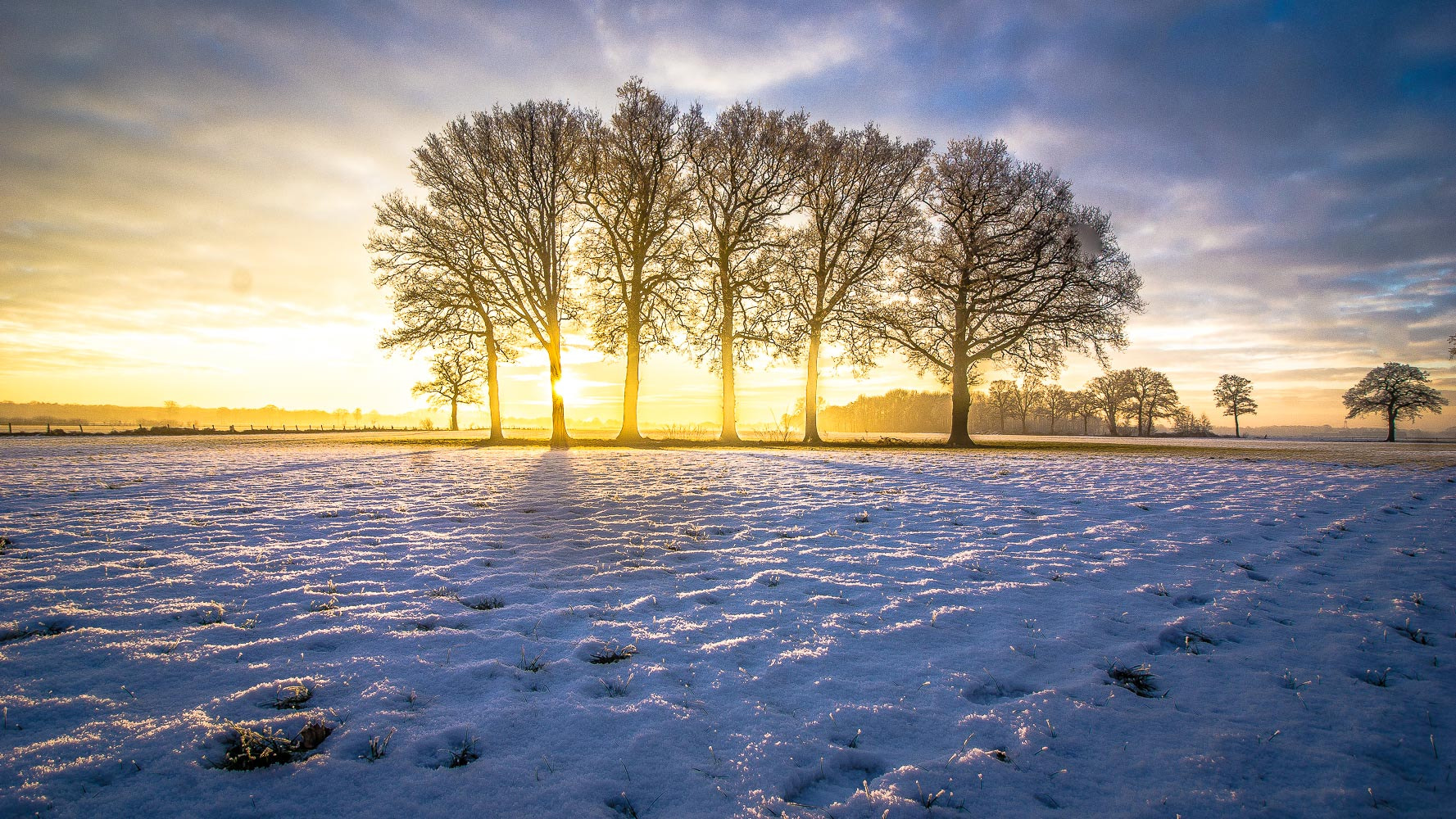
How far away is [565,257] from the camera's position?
21656mm

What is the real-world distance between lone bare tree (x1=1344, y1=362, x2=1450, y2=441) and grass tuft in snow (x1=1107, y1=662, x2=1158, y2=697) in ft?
252

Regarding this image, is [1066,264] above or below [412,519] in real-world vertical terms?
above

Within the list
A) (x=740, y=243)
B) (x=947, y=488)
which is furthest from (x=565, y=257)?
(x=947, y=488)

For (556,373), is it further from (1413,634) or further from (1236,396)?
(1236,396)

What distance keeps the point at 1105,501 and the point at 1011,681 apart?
7.30 meters

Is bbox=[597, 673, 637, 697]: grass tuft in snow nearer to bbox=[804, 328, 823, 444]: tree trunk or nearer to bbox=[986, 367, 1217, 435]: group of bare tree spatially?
bbox=[804, 328, 823, 444]: tree trunk

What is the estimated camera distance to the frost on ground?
2223 millimetres

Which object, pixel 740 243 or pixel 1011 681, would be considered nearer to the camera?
pixel 1011 681

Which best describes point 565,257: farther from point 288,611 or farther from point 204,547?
point 288,611

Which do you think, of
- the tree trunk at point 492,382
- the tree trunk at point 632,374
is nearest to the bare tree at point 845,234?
the tree trunk at point 632,374

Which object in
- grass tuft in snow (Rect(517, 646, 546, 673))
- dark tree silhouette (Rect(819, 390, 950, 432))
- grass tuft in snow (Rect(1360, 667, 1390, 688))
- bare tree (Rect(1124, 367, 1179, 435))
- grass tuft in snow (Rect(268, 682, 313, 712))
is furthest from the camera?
dark tree silhouette (Rect(819, 390, 950, 432))

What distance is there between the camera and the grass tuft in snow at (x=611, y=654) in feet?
11.2

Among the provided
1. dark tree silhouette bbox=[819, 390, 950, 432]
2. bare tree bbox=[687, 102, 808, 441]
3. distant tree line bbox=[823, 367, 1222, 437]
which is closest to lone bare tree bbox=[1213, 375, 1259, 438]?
distant tree line bbox=[823, 367, 1222, 437]

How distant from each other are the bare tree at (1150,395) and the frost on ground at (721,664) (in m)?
69.3
